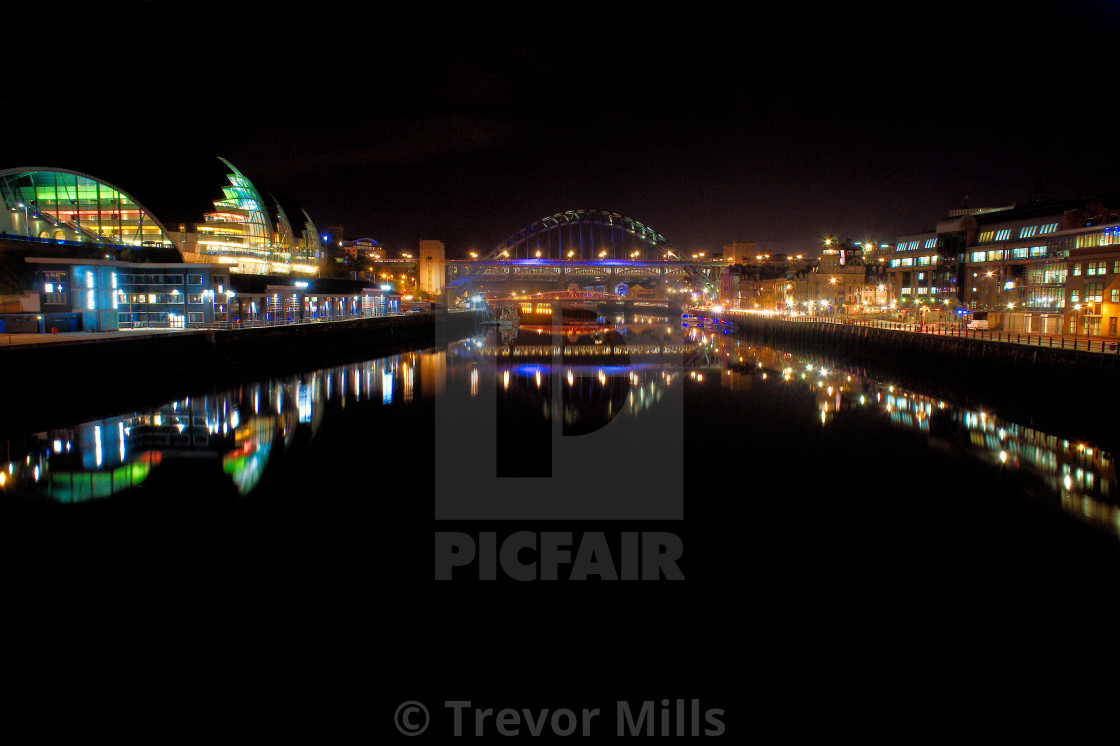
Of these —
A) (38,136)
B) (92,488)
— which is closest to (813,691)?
(92,488)

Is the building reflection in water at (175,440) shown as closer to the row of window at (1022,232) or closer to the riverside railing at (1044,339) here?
the riverside railing at (1044,339)

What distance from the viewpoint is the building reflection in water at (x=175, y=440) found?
38.8ft

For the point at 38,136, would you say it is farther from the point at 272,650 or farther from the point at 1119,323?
the point at 1119,323

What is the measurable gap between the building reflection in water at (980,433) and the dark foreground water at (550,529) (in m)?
0.10

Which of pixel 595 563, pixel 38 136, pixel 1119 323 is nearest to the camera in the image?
pixel 595 563

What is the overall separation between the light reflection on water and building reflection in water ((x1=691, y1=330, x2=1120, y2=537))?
3 centimetres

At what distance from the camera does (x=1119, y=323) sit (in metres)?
24.0

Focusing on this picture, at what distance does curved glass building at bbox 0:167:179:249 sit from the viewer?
3209 cm

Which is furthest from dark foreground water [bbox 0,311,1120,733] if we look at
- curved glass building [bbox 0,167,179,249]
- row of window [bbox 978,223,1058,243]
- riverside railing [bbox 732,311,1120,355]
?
row of window [bbox 978,223,1058,243]

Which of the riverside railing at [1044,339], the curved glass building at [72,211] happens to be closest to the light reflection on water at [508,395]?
the riverside railing at [1044,339]

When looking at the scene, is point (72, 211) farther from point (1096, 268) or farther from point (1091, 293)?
point (1096, 268)

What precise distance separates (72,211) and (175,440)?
25.7 metres

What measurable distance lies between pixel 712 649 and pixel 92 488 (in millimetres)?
9836

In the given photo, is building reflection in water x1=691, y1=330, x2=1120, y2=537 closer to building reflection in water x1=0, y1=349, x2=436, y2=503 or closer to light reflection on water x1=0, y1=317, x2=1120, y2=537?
light reflection on water x1=0, y1=317, x2=1120, y2=537
